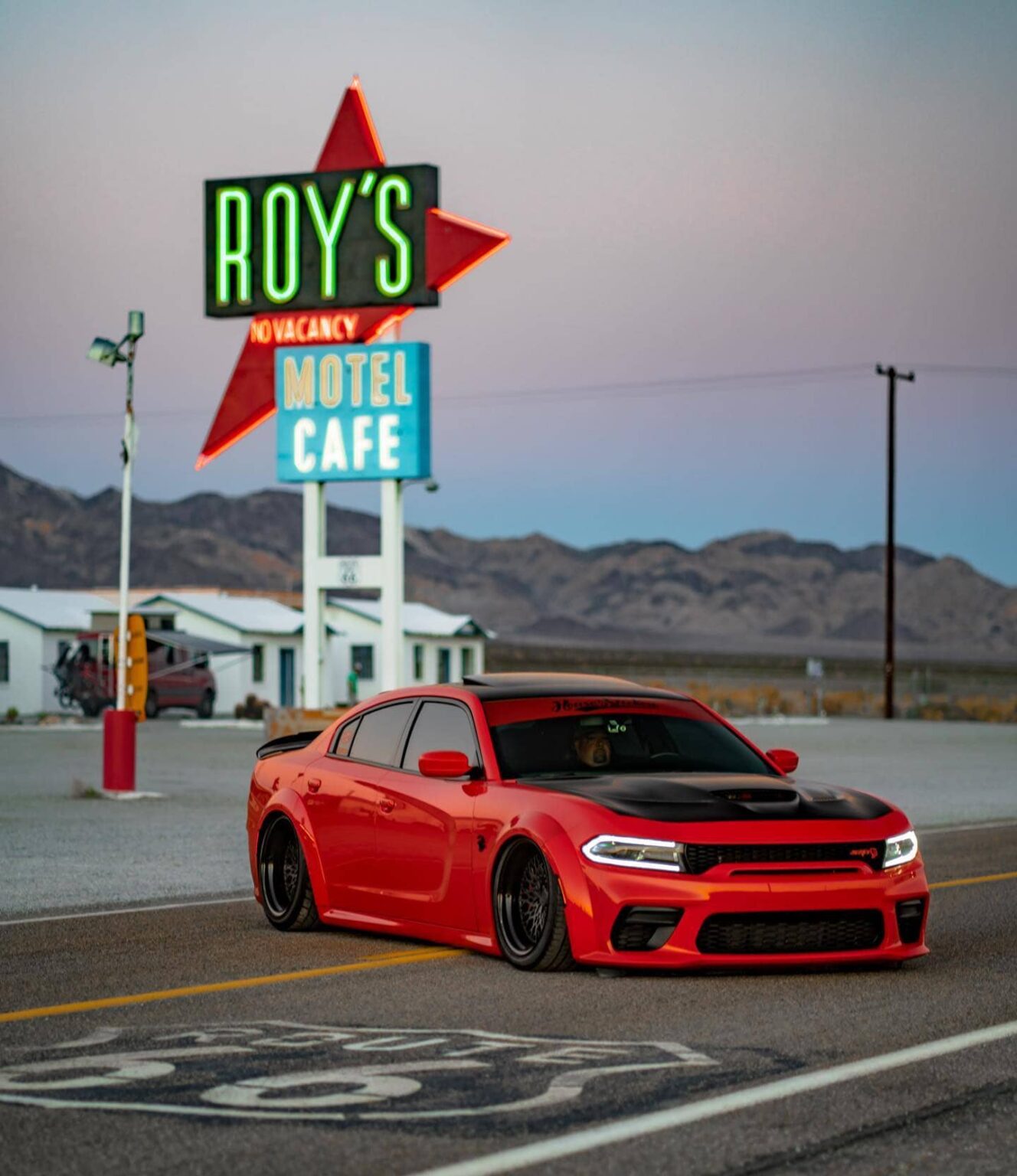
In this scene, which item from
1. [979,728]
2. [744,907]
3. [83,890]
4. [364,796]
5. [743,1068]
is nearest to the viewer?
[743,1068]

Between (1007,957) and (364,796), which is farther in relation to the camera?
(364,796)

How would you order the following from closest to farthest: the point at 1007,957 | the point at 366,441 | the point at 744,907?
the point at 744,907 < the point at 1007,957 < the point at 366,441

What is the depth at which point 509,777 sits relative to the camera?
10883 mm

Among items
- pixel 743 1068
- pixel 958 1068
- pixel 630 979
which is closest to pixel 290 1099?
pixel 743 1068

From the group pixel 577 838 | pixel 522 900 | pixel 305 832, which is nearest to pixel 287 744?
pixel 305 832

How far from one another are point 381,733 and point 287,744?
1.34 meters

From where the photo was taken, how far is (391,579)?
37.0 metres

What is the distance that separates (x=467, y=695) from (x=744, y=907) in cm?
239

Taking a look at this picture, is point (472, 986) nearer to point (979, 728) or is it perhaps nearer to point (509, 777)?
point (509, 777)

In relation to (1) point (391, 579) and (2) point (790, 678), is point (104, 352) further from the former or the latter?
(2) point (790, 678)

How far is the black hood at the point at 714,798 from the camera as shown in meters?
10.0

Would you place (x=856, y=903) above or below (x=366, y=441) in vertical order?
below

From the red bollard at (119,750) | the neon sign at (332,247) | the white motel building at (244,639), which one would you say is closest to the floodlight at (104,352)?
the red bollard at (119,750)

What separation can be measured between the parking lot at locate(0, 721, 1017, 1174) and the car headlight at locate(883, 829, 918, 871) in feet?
1.84
